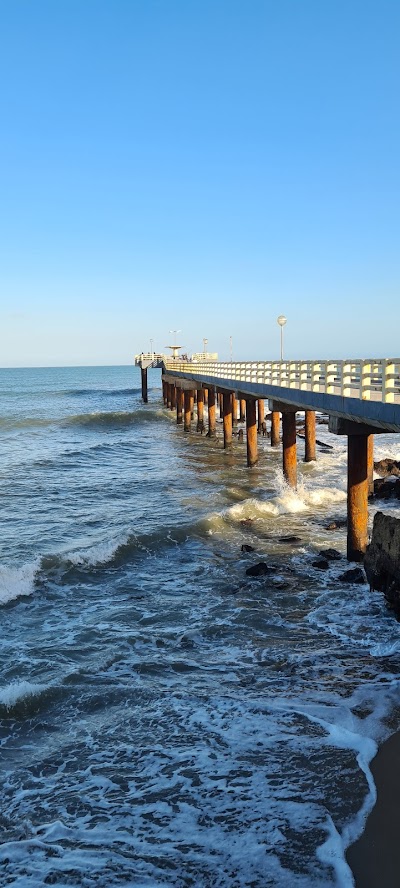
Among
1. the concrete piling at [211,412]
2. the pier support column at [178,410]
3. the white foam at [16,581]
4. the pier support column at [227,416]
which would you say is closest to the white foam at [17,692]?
the white foam at [16,581]

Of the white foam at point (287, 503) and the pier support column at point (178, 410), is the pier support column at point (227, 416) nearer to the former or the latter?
the white foam at point (287, 503)

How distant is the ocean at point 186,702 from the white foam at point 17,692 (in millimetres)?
35

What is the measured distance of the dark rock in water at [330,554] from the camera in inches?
496

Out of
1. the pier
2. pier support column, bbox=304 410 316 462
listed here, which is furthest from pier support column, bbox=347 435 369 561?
pier support column, bbox=304 410 316 462

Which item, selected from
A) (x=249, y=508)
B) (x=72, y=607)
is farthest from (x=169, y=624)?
(x=249, y=508)

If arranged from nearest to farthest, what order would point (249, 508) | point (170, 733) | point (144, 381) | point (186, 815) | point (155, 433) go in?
point (186, 815), point (170, 733), point (249, 508), point (155, 433), point (144, 381)

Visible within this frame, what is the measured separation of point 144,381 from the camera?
2425 inches

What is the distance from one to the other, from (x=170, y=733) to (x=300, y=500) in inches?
457

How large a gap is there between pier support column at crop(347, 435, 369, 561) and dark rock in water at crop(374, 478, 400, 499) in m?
5.73

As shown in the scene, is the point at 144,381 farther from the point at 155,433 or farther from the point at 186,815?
the point at 186,815

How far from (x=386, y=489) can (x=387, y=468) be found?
3802 millimetres

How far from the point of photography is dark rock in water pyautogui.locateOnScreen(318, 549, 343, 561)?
12602 millimetres

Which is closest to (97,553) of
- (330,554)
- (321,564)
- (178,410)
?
(321,564)

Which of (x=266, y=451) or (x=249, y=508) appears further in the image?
(x=266, y=451)
